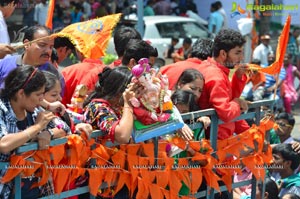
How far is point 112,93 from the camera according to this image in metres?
4.50

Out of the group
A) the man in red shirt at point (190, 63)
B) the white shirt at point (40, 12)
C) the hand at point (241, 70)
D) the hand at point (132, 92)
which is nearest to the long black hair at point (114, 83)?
the hand at point (132, 92)

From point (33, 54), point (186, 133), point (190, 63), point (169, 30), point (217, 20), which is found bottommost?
point (169, 30)

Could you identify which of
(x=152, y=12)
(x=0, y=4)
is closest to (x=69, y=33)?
(x=0, y=4)

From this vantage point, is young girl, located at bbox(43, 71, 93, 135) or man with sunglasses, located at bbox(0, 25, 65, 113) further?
man with sunglasses, located at bbox(0, 25, 65, 113)

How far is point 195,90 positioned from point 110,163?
1.05m

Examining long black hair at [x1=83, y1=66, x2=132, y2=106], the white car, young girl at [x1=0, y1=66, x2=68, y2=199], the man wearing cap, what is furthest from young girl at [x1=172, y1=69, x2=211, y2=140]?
the white car

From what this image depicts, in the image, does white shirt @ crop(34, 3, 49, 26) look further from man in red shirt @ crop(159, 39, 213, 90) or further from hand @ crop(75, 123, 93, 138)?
hand @ crop(75, 123, 93, 138)

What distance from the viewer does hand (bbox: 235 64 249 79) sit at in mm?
5369

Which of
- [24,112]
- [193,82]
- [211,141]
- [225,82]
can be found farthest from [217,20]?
[24,112]

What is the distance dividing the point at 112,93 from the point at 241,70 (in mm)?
1343

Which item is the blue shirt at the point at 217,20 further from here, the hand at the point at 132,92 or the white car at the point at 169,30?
the hand at the point at 132,92

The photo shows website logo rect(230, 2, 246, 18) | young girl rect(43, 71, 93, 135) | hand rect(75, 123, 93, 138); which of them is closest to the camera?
hand rect(75, 123, 93, 138)

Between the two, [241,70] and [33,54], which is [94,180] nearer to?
[33,54]

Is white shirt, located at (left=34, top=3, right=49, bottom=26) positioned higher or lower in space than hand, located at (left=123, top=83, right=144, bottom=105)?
lower
